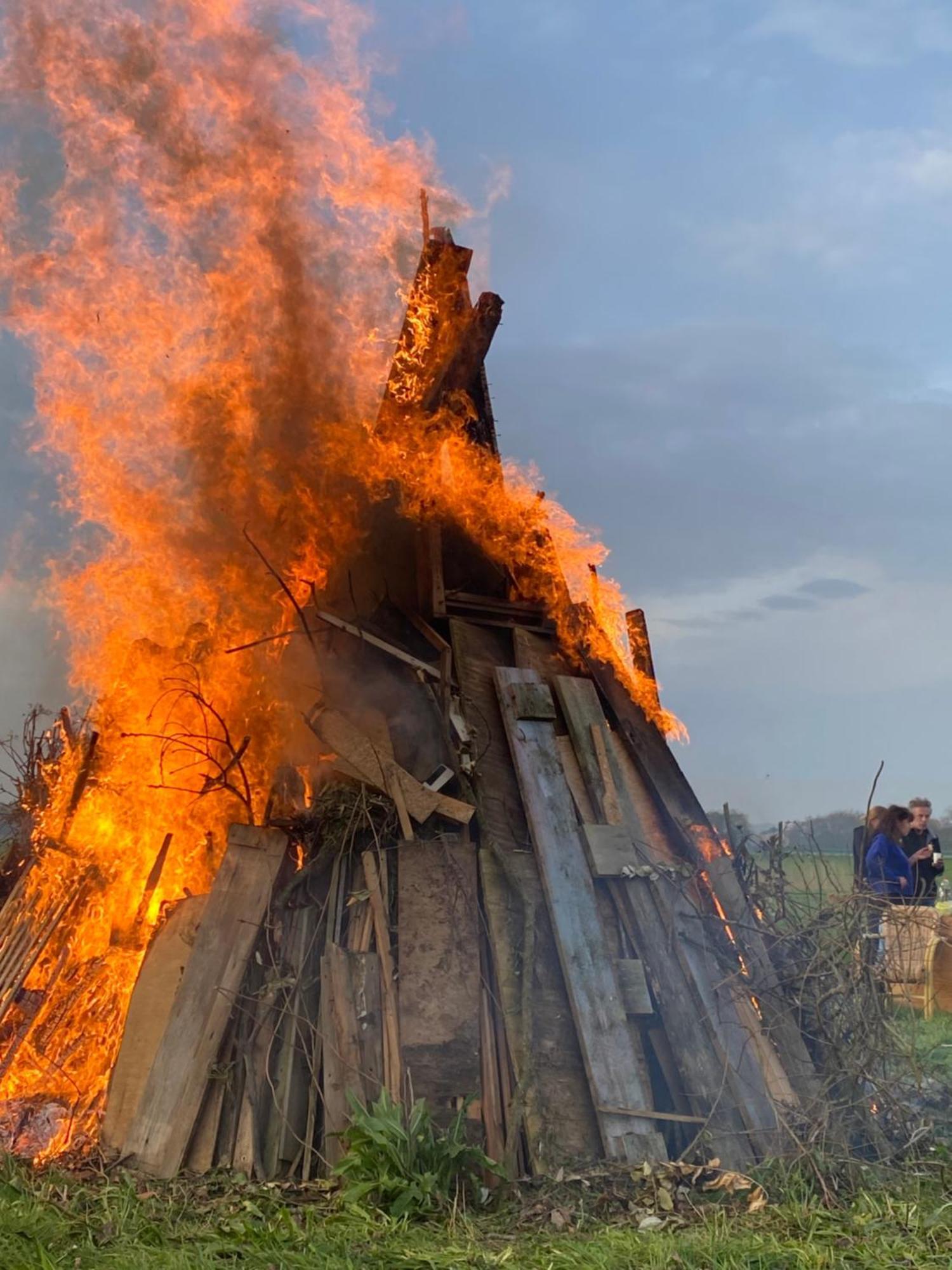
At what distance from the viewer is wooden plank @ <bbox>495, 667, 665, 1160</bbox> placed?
540 cm

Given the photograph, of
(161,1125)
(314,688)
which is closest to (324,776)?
(314,688)

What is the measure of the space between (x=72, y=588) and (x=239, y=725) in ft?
8.11

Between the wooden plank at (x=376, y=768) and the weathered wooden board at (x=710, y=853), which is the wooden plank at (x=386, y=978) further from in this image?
the weathered wooden board at (x=710, y=853)

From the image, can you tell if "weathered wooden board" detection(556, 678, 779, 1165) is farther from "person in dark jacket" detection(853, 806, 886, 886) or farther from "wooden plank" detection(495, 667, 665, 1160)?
"person in dark jacket" detection(853, 806, 886, 886)

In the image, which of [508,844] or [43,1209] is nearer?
[43,1209]

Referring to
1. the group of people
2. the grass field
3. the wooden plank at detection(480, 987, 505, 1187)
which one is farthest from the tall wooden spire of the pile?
the group of people

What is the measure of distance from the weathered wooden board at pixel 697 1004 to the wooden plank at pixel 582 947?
0.26 metres

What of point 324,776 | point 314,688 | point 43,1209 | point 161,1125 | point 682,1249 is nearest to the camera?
point 682,1249

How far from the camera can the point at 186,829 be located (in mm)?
8148

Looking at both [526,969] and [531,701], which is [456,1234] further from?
[531,701]

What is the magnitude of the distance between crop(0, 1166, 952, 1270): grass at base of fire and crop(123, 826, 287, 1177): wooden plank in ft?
1.41

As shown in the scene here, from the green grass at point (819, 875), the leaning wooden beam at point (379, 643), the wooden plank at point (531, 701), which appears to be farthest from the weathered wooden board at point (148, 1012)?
the green grass at point (819, 875)

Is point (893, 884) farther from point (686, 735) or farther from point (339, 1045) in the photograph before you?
point (339, 1045)

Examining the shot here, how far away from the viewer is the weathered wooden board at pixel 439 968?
18.3 ft
